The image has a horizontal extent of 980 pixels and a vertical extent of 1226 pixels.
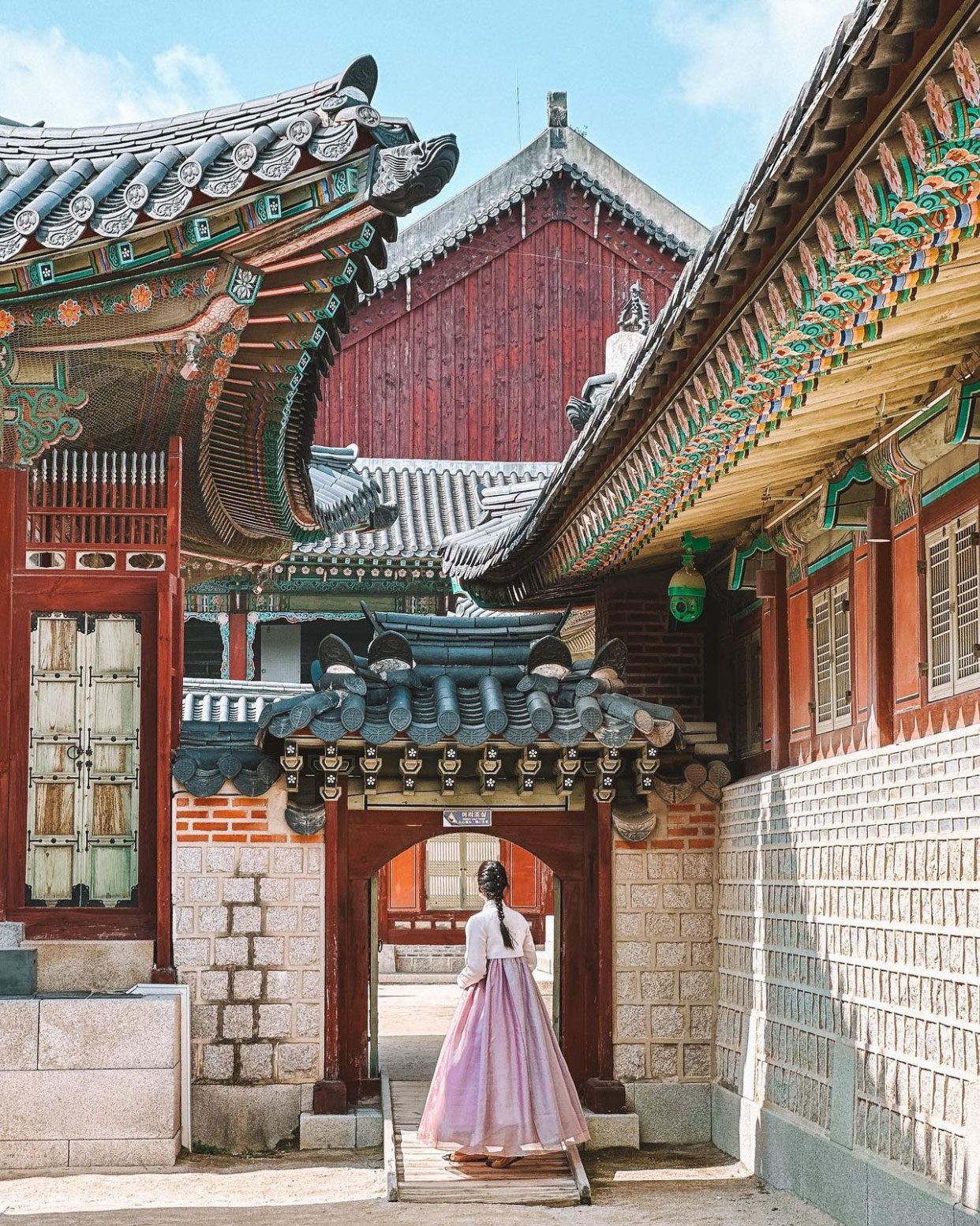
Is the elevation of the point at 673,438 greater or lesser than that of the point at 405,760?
greater

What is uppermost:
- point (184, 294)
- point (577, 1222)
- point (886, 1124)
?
point (184, 294)

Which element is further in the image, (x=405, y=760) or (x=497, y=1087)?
(x=405, y=760)

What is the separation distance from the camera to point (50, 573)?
1039 centimetres

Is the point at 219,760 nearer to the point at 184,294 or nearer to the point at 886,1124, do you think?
the point at 184,294

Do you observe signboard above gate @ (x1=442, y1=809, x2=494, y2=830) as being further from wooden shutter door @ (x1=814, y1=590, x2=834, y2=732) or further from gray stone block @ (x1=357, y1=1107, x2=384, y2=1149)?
wooden shutter door @ (x1=814, y1=590, x2=834, y2=732)

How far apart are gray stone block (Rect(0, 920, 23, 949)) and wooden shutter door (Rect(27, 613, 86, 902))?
22 cm

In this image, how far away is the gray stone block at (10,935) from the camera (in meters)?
9.99

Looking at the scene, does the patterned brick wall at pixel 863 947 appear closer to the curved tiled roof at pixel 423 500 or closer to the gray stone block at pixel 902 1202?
the gray stone block at pixel 902 1202

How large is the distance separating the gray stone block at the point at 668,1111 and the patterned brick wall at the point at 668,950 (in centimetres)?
8

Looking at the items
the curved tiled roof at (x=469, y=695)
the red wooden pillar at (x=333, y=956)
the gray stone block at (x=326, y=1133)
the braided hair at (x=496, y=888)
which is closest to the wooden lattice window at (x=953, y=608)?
the curved tiled roof at (x=469, y=695)

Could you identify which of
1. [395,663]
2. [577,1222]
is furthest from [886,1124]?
[395,663]

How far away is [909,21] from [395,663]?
736 centimetres

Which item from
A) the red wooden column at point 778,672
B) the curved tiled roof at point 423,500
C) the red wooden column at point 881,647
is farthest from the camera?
the curved tiled roof at point 423,500

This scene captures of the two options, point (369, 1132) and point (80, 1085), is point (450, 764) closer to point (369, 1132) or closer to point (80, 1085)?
point (369, 1132)
